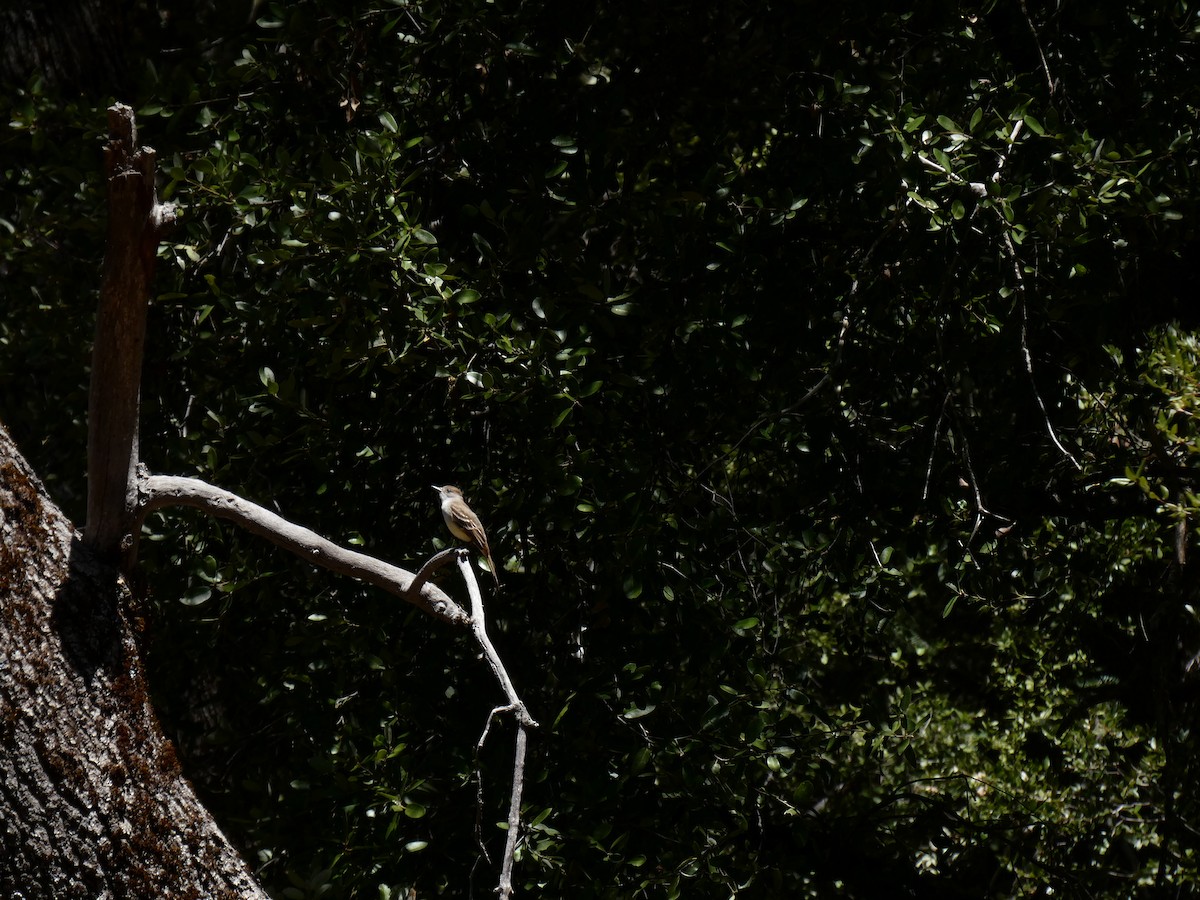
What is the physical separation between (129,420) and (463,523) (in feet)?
3.39

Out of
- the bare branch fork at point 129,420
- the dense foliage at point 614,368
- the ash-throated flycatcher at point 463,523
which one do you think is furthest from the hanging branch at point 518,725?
the dense foliage at point 614,368

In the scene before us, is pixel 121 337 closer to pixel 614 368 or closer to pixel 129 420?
pixel 129 420

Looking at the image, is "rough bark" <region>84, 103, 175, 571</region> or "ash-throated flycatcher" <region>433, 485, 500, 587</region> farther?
"ash-throated flycatcher" <region>433, 485, 500, 587</region>

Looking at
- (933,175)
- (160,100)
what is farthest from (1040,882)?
(160,100)

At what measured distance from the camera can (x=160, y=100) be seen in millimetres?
3625

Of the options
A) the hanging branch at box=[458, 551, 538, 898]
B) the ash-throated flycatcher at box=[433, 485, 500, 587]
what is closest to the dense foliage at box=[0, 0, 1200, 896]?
the ash-throated flycatcher at box=[433, 485, 500, 587]

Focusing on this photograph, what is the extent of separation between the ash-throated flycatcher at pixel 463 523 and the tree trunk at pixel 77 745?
100cm

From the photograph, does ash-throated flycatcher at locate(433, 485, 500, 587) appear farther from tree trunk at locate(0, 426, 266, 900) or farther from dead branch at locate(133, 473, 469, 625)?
tree trunk at locate(0, 426, 266, 900)

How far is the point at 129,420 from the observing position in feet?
7.18

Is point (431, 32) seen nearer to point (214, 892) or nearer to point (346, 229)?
point (346, 229)

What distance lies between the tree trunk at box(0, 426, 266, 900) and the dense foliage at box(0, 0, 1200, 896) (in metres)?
1.03

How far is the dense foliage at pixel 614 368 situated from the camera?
10.5 ft

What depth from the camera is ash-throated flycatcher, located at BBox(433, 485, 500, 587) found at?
3029 mm

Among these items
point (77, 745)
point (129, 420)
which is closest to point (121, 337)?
point (129, 420)
